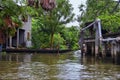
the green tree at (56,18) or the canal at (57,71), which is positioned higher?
the green tree at (56,18)

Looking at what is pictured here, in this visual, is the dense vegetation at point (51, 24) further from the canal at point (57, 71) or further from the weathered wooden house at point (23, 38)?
the canal at point (57, 71)

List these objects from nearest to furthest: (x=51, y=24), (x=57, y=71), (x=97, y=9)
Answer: (x=57, y=71) → (x=51, y=24) → (x=97, y=9)

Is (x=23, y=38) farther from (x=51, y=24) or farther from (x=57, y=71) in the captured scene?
(x=57, y=71)

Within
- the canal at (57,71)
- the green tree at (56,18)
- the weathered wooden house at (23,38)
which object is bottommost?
the canal at (57,71)

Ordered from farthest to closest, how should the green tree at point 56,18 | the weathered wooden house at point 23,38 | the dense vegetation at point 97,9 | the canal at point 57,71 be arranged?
1. the green tree at point 56,18
2. the dense vegetation at point 97,9
3. the weathered wooden house at point 23,38
4. the canal at point 57,71

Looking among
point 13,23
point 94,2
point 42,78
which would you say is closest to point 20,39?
point 94,2

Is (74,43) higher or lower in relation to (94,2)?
lower

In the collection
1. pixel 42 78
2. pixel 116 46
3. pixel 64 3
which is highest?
pixel 64 3

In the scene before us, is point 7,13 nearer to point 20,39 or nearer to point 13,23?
point 13,23

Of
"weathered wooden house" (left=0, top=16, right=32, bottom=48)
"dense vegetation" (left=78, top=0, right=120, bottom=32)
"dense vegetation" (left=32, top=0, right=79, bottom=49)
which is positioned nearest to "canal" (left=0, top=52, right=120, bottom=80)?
"dense vegetation" (left=78, top=0, right=120, bottom=32)

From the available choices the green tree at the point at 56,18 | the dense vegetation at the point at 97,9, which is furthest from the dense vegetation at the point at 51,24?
the dense vegetation at the point at 97,9

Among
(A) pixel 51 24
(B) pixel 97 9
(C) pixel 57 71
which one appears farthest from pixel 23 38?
(C) pixel 57 71

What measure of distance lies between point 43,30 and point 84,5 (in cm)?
1136

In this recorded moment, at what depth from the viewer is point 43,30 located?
4959cm
